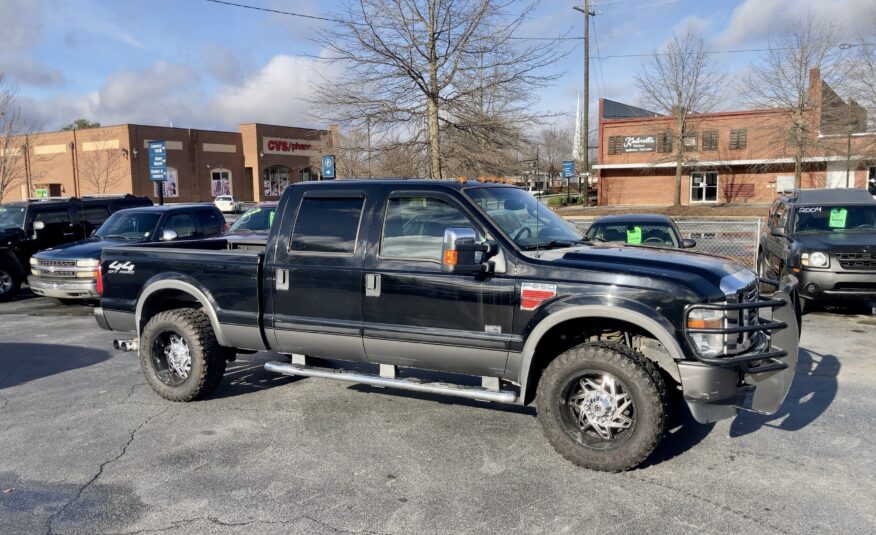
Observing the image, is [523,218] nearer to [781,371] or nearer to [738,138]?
[781,371]

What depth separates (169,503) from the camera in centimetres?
421

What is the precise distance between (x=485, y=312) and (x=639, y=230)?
19.5 feet

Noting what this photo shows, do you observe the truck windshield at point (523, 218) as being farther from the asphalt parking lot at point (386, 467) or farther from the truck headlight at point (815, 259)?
the truck headlight at point (815, 259)

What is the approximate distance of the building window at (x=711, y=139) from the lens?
44.7 meters

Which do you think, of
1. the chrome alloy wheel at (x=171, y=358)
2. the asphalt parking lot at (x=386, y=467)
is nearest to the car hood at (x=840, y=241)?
the asphalt parking lot at (x=386, y=467)

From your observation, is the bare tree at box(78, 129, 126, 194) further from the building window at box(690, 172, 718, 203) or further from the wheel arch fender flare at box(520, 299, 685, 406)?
the wheel arch fender flare at box(520, 299, 685, 406)

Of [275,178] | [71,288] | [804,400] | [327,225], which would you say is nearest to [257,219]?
[71,288]

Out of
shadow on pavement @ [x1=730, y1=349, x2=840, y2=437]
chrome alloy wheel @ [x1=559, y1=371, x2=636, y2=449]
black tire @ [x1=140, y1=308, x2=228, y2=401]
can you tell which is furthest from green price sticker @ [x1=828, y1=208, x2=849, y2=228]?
black tire @ [x1=140, y1=308, x2=228, y2=401]

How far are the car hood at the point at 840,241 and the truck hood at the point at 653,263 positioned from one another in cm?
547

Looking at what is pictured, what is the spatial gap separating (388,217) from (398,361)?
1135 mm

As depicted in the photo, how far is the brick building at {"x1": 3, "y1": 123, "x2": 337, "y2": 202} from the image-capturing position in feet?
164

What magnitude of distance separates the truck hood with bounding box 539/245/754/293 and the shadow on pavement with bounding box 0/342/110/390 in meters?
5.82

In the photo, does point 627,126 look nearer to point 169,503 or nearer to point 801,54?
point 801,54

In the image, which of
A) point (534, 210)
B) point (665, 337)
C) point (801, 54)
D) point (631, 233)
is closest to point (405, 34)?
point (631, 233)
